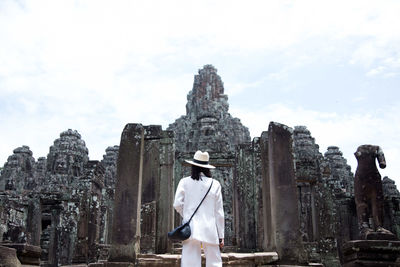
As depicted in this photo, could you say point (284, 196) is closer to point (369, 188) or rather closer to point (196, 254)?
point (369, 188)

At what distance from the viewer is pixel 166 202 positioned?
11781 mm

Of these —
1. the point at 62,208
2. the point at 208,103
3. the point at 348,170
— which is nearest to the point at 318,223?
the point at 62,208

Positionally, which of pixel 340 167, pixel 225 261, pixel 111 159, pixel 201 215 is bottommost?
pixel 225 261

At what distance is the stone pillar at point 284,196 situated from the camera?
8047mm

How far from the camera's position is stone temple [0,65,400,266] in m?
8.18

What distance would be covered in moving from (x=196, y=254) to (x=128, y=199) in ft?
9.51

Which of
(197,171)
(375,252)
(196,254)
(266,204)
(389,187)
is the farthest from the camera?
(389,187)

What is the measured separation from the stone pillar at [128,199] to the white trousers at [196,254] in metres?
2.53

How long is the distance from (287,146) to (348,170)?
22149 millimetres

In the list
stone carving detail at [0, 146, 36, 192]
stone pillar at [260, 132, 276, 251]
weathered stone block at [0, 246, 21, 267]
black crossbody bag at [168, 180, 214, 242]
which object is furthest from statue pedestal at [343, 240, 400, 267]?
stone carving detail at [0, 146, 36, 192]

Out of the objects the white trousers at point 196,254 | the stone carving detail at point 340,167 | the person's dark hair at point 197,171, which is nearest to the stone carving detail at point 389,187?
the stone carving detail at point 340,167

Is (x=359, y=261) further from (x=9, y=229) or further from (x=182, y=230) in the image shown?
(x=9, y=229)

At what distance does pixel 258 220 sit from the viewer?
1211 centimetres

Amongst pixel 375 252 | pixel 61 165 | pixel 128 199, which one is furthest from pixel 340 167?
pixel 128 199
